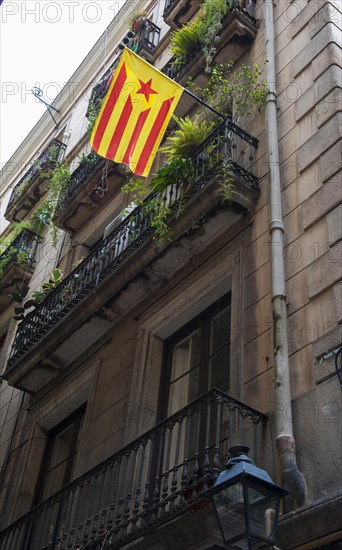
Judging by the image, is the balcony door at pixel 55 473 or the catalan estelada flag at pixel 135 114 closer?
the balcony door at pixel 55 473

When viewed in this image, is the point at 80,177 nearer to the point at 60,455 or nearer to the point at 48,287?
the point at 48,287

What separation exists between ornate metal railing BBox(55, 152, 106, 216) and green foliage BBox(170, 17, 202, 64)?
2.52 metres

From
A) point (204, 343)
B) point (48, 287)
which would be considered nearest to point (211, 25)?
point (48, 287)

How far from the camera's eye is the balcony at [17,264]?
656 inches

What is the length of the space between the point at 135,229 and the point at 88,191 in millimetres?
4088

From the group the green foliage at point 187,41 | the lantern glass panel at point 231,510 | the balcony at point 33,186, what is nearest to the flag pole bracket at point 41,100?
the balcony at point 33,186

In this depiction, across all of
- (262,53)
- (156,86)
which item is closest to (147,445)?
(156,86)

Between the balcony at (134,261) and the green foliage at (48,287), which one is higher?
the green foliage at (48,287)

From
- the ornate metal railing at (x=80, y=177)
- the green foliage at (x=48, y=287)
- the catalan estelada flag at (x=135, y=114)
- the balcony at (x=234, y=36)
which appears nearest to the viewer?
the catalan estelada flag at (x=135, y=114)

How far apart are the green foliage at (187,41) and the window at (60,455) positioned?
256 inches

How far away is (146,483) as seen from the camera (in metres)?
7.34

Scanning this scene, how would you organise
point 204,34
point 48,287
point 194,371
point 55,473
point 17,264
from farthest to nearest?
1. point 17,264
2. point 48,287
3. point 204,34
4. point 55,473
5. point 194,371

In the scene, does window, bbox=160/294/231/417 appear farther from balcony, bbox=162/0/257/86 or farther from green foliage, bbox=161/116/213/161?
balcony, bbox=162/0/257/86

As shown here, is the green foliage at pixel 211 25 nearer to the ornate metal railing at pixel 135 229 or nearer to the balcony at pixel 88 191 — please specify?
the ornate metal railing at pixel 135 229
